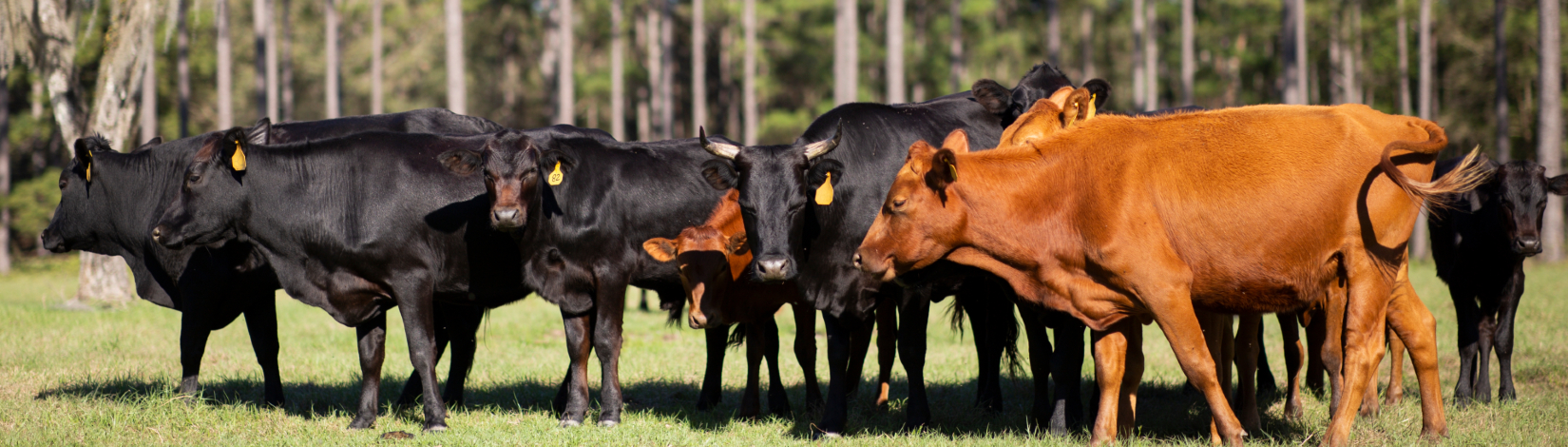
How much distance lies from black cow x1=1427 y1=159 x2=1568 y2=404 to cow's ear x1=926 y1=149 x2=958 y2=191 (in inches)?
159

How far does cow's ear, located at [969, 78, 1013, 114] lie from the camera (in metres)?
7.42

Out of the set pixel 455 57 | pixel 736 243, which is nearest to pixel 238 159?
pixel 736 243

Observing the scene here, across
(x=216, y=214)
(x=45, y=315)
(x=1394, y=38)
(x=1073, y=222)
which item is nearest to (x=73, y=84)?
(x=45, y=315)

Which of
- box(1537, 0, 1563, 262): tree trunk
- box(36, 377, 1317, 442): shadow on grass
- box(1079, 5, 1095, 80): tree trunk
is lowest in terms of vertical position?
box(36, 377, 1317, 442): shadow on grass

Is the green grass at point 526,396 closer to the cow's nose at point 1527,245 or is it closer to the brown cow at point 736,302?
the brown cow at point 736,302

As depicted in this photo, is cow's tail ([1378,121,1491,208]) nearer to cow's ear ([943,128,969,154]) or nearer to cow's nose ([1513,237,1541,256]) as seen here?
cow's nose ([1513,237,1541,256])

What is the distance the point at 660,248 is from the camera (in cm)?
702

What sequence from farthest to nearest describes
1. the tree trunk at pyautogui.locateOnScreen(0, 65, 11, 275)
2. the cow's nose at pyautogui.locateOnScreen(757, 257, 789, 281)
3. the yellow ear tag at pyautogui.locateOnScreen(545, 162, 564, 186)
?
1. the tree trunk at pyautogui.locateOnScreen(0, 65, 11, 275)
2. the yellow ear tag at pyautogui.locateOnScreen(545, 162, 564, 186)
3. the cow's nose at pyautogui.locateOnScreen(757, 257, 789, 281)

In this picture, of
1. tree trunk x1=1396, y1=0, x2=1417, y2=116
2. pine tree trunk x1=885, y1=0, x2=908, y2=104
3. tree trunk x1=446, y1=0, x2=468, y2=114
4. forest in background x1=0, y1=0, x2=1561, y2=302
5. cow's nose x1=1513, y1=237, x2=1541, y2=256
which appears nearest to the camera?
cow's nose x1=1513, y1=237, x2=1541, y2=256

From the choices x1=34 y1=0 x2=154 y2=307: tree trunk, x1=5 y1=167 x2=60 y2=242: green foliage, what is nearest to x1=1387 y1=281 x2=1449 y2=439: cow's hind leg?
x1=34 y1=0 x2=154 y2=307: tree trunk

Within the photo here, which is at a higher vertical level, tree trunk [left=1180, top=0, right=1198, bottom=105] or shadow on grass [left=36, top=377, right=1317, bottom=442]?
tree trunk [left=1180, top=0, right=1198, bottom=105]

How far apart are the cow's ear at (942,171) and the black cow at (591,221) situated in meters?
1.47

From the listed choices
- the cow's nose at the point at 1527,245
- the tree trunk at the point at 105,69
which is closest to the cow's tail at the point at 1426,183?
the cow's nose at the point at 1527,245

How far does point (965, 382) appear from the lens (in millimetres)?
9367
